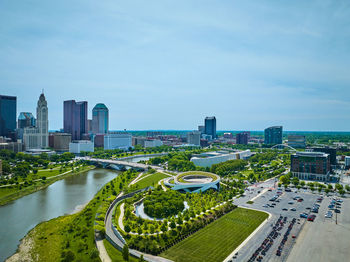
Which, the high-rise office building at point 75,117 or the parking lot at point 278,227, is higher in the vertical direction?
the high-rise office building at point 75,117

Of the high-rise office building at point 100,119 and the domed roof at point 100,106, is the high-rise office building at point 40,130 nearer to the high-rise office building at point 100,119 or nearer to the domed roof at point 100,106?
the high-rise office building at point 100,119

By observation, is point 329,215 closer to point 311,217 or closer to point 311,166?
point 311,217

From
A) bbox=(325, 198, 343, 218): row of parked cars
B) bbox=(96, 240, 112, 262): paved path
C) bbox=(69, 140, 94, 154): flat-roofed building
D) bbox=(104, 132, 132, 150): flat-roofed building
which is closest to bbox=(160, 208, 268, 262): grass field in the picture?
bbox=(96, 240, 112, 262): paved path

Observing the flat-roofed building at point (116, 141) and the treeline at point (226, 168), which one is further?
the flat-roofed building at point (116, 141)

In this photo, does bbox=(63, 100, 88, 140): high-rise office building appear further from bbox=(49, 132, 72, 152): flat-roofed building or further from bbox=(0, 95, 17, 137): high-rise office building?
bbox=(0, 95, 17, 137): high-rise office building

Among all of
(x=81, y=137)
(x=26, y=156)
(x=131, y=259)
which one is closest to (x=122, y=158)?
(x=26, y=156)

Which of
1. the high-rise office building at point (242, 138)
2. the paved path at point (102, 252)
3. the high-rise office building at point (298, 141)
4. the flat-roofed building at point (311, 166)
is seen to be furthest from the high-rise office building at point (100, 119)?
the paved path at point (102, 252)

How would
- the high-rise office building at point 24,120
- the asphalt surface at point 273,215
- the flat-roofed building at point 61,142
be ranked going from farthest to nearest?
the high-rise office building at point 24,120
the flat-roofed building at point 61,142
the asphalt surface at point 273,215
